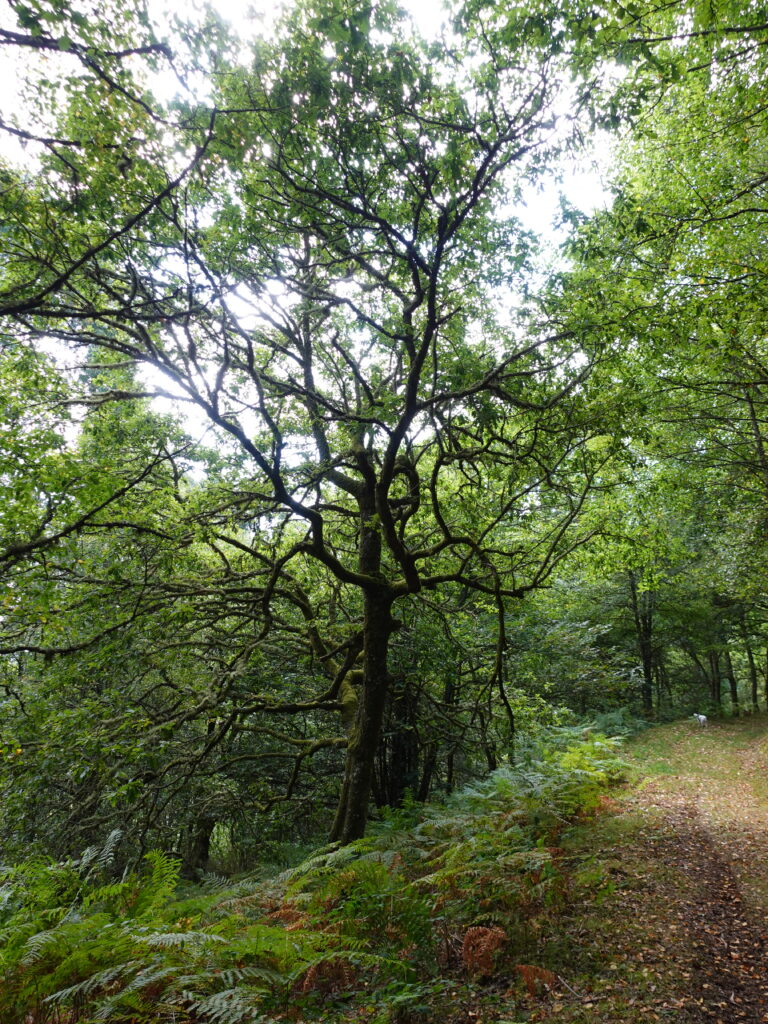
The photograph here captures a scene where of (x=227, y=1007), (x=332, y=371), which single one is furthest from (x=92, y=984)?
(x=332, y=371)

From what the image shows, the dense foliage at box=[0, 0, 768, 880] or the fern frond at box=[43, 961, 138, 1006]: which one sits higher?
the dense foliage at box=[0, 0, 768, 880]

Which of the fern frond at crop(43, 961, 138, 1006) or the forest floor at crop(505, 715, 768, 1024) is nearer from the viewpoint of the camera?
the fern frond at crop(43, 961, 138, 1006)

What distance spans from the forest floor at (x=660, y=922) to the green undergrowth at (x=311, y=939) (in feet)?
0.64

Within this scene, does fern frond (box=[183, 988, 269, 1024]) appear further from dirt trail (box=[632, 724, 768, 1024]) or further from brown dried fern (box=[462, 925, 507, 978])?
dirt trail (box=[632, 724, 768, 1024])

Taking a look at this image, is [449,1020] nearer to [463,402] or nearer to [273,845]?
[463,402]

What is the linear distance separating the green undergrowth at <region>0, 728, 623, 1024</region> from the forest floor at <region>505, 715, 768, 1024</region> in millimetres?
194

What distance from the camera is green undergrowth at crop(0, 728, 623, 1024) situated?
3.57 meters

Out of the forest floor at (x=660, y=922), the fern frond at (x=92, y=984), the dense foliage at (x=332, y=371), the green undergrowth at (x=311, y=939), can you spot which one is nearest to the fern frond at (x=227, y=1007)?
the green undergrowth at (x=311, y=939)

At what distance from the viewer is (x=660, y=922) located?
15.3ft

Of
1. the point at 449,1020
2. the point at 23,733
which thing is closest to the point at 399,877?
the point at 449,1020

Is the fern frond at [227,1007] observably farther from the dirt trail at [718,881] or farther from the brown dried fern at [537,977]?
the dirt trail at [718,881]

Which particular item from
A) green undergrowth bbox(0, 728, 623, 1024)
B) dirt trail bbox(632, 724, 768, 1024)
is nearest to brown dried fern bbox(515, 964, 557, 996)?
green undergrowth bbox(0, 728, 623, 1024)

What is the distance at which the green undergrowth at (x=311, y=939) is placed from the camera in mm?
3574

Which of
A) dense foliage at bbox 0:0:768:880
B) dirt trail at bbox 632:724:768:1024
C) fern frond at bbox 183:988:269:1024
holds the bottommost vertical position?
dirt trail at bbox 632:724:768:1024
